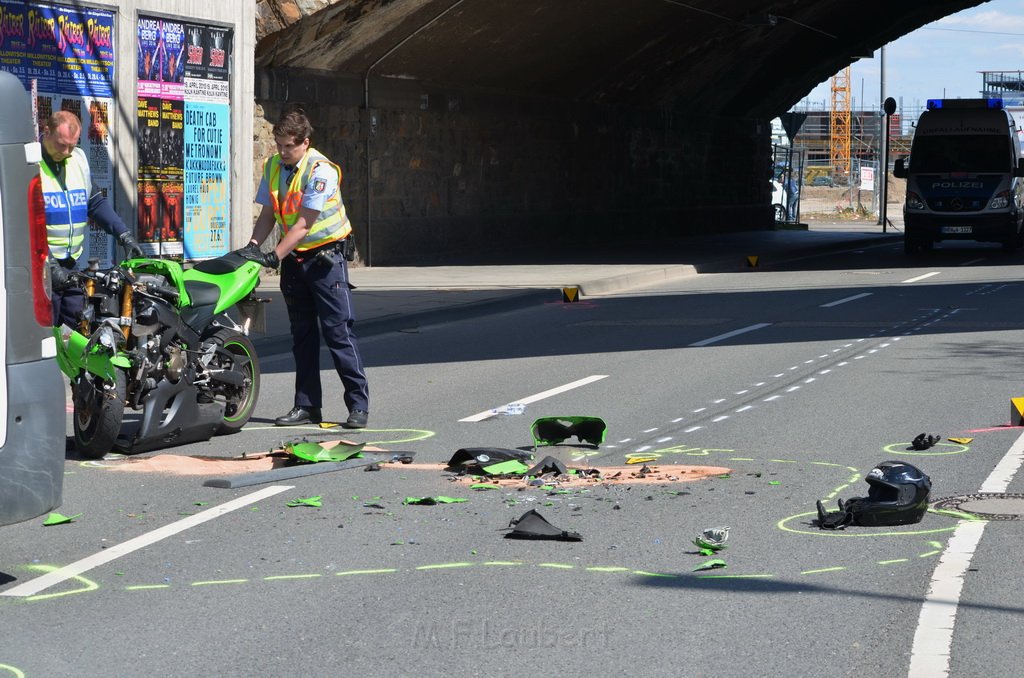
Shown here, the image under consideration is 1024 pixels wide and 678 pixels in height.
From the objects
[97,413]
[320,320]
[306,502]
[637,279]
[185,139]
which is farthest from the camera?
[637,279]

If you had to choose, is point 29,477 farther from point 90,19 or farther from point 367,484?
point 90,19

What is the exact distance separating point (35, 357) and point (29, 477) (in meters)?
0.46

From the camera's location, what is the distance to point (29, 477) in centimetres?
564

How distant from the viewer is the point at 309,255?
9609 mm

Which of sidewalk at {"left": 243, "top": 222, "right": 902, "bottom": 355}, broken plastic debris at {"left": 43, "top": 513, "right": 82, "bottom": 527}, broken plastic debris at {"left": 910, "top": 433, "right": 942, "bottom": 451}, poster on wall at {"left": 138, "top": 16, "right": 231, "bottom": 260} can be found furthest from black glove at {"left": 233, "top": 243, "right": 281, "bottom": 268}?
poster on wall at {"left": 138, "top": 16, "right": 231, "bottom": 260}

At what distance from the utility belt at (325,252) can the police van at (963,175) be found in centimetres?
2196

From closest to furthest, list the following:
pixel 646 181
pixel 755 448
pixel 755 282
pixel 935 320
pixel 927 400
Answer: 1. pixel 755 448
2. pixel 927 400
3. pixel 935 320
4. pixel 755 282
5. pixel 646 181

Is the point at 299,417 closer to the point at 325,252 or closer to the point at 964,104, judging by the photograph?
the point at 325,252

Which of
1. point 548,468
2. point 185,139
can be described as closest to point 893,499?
point 548,468


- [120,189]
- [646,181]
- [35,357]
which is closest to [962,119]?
[646,181]

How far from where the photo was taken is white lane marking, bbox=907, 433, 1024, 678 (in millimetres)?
4773

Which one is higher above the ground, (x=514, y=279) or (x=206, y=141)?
(x=206, y=141)

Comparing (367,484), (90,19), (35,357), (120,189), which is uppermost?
(90,19)

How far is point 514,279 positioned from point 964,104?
515 inches
